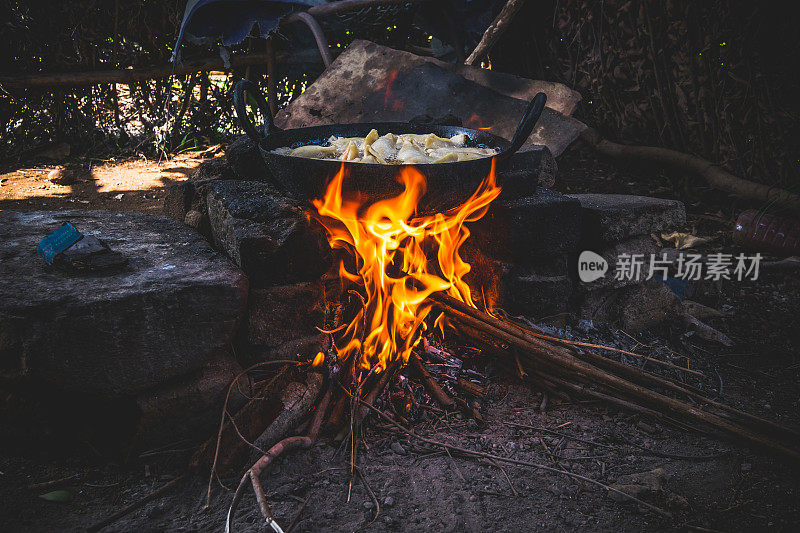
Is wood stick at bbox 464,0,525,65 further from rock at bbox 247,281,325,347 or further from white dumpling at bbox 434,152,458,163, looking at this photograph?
rock at bbox 247,281,325,347

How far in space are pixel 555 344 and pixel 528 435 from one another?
0.49m

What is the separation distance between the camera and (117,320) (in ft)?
5.14

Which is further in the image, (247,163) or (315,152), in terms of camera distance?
(247,163)

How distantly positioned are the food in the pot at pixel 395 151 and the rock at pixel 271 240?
243mm

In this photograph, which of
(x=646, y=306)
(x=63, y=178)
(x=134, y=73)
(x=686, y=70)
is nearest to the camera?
(x=646, y=306)

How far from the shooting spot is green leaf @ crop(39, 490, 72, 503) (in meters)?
1.54

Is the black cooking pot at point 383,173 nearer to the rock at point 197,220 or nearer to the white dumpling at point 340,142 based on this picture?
the white dumpling at point 340,142

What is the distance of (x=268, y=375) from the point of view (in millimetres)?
1944

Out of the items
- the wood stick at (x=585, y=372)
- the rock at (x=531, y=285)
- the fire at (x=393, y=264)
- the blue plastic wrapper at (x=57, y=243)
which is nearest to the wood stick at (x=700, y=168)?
the rock at (x=531, y=285)

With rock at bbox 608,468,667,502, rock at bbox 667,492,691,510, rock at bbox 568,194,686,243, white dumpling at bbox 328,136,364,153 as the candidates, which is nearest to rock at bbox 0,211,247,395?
white dumpling at bbox 328,136,364,153

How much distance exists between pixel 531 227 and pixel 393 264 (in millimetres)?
680

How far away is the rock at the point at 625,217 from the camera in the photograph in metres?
2.54

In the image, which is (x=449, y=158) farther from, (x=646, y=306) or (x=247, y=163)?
(x=646, y=306)

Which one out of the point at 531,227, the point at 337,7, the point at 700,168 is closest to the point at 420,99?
the point at 337,7
